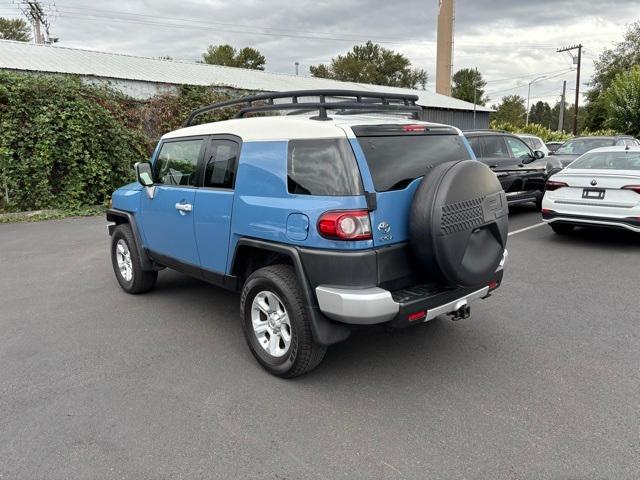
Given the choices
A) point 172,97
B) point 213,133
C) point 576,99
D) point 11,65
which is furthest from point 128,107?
point 576,99

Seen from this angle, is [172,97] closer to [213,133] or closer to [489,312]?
[213,133]

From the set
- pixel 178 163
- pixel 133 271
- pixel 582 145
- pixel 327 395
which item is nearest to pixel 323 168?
pixel 327 395

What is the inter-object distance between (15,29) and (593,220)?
228 feet

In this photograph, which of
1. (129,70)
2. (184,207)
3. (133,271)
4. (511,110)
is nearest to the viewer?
(184,207)

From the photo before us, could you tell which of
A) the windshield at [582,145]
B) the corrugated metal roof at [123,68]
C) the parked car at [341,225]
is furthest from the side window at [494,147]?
the corrugated metal roof at [123,68]

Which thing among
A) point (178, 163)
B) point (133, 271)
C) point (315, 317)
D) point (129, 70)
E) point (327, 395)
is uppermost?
point (129, 70)

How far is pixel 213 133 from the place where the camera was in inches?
161

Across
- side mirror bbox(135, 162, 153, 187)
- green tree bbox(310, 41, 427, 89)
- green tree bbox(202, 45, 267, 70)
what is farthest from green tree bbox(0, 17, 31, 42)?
side mirror bbox(135, 162, 153, 187)

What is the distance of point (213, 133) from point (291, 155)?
3.60 feet

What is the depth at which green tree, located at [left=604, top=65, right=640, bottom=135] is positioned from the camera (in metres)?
31.1

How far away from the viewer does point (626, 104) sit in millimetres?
31375

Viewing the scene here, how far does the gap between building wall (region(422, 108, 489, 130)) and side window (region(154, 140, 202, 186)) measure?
75.8 ft

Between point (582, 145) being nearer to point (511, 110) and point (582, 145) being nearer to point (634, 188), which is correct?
point (634, 188)

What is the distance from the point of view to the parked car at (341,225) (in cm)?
304
